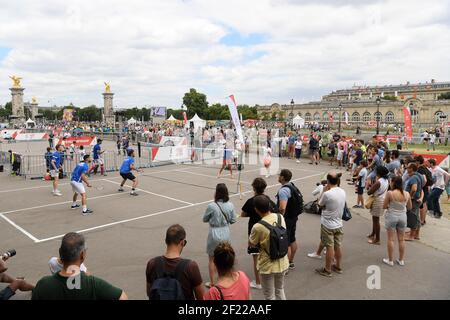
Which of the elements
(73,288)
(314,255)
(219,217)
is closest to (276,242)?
(219,217)

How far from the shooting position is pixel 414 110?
94.0 m

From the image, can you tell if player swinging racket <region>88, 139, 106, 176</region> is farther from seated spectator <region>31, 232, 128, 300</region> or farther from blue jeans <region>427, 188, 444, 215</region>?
seated spectator <region>31, 232, 128, 300</region>

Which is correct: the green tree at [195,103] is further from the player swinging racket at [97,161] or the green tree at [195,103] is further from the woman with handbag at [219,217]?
the woman with handbag at [219,217]

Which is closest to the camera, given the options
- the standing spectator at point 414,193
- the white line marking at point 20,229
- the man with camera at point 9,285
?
the man with camera at point 9,285

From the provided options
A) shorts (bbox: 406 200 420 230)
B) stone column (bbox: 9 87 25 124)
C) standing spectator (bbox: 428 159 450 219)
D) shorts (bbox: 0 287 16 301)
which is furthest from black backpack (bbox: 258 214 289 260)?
stone column (bbox: 9 87 25 124)

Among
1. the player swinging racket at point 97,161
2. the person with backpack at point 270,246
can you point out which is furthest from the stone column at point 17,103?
the person with backpack at point 270,246

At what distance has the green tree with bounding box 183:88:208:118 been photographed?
90.9 metres

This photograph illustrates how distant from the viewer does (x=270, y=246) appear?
4.33 meters

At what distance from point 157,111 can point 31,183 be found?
4915 centimetres

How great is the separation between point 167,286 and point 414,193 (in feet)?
21.7

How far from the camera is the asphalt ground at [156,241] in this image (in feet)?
19.0

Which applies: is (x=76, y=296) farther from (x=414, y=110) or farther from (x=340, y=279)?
(x=414, y=110)

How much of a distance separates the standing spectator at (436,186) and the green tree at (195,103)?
82.6 meters
